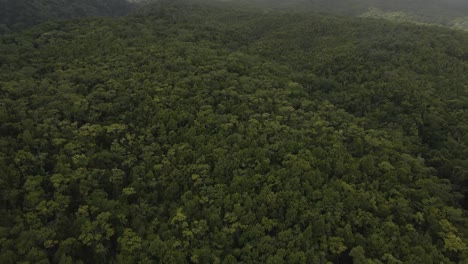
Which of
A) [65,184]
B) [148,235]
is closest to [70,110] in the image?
[65,184]

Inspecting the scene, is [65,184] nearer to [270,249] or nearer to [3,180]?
[3,180]

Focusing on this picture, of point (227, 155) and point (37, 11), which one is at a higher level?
point (37, 11)

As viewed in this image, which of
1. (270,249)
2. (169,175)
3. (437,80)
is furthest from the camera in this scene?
(437,80)

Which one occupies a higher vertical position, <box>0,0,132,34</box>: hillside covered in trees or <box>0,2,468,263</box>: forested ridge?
<box>0,0,132,34</box>: hillside covered in trees

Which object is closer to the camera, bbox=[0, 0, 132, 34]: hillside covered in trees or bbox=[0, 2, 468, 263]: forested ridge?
bbox=[0, 2, 468, 263]: forested ridge

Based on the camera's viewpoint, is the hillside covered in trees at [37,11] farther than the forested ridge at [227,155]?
Yes

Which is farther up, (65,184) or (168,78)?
(168,78)

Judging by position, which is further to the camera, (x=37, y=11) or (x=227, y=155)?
(x=37, y=11)

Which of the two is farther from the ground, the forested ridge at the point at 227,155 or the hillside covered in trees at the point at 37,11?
the hillside covered in trees at the point at 37,11
